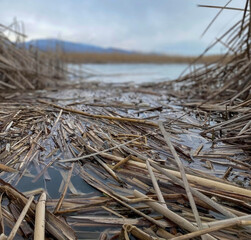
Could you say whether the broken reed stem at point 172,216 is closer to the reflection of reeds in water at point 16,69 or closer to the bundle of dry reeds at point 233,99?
the bundle of dry reeds at point 233,99

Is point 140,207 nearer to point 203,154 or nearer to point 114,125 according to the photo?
point 203,154

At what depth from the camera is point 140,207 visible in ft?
3.98

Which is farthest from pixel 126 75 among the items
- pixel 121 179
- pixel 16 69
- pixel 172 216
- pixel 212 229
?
pixel 212 229

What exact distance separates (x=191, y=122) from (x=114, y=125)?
879mm

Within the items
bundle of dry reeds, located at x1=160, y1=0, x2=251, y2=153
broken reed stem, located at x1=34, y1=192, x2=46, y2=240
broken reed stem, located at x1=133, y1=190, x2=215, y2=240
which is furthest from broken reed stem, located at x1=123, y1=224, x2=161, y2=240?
bundle of dry reeds, located at x1=160, y1=0, x2=251, y2=153

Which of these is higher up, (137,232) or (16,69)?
(16,69)

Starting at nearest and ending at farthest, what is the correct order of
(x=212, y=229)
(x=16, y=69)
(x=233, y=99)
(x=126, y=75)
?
(x=212, y=229) → (x=233, y=99) → (x=16, y=69) → (x=126, y=75)

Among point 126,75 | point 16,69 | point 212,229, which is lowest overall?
point 126,75

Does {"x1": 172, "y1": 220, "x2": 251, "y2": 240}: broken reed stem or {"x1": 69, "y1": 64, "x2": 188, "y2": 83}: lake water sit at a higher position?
{"x1": 172, "y1": 220, "x2": 251, "y2": 240}: broken reed stem

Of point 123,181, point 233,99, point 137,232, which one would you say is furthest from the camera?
point 233,99

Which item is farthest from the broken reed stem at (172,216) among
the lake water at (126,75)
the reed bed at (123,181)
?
the lake water at (126,75)

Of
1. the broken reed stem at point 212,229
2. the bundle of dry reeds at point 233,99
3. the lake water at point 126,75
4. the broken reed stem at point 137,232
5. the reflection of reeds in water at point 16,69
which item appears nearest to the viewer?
the broken reed stem at point 212,229

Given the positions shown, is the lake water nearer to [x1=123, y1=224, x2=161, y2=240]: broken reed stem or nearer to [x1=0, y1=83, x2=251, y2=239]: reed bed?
[x1=0, y1=83, x2=251, y2=239]: reed bed

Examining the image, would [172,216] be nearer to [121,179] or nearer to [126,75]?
[121,179]
